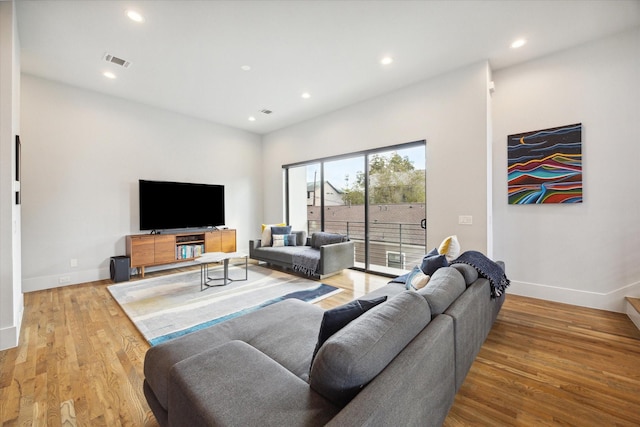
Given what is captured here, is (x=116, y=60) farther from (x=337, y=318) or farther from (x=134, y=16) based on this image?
(x=337, y=318)

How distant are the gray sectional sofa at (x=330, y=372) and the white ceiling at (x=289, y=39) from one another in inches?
107

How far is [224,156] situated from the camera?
6094mm

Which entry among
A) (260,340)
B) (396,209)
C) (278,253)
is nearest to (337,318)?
(260,340)

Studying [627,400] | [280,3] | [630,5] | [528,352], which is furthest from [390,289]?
[630,5]

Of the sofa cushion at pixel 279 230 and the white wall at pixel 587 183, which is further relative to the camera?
the sofa cushion at pixel 279 230

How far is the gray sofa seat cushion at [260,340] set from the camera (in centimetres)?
132

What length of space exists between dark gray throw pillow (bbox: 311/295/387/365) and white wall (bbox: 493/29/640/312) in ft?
10.9

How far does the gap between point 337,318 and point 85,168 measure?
5.11 m

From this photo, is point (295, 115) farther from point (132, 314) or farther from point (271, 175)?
point (132, 314)

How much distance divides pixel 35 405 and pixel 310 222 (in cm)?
489

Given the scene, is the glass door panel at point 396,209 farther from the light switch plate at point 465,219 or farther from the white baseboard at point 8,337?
the white baseboard at point 8,337

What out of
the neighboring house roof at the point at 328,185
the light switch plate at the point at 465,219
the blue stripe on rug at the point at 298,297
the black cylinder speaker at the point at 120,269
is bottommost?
the blue stripe on rug at the point at 298,297

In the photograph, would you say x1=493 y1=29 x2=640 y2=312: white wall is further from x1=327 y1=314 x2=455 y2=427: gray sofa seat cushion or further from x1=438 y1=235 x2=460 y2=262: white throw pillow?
x1=327 y1=314 x2=455 y2=427: gray sofa seat cushion

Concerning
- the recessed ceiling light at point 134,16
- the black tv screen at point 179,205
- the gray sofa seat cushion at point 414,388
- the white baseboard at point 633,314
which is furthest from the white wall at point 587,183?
the black tv screen at point 179,205
